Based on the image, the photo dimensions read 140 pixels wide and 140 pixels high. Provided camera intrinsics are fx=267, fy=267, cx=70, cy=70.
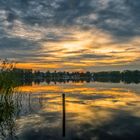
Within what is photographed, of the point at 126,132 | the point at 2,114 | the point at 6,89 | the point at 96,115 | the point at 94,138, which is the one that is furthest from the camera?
the point at 96,115

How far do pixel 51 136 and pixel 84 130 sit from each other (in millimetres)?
3392

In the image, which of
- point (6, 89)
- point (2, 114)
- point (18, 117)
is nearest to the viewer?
point (6, 89)

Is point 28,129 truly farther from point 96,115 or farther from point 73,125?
point 96,115

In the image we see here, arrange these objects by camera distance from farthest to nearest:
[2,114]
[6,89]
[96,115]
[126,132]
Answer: [96,115], [2,114], [6,89], [126,132]

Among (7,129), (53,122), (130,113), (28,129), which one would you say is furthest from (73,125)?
(130,113)

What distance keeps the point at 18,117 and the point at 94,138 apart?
11.5 m

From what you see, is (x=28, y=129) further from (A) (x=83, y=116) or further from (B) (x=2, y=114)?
(A) (x=83, y=116)

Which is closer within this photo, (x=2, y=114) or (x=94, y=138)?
(x=94, y=138)

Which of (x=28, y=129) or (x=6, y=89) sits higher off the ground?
(x=6, y=89)

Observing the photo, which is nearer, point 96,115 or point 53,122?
point 53,122

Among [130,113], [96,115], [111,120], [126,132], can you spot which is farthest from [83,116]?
[126,132]

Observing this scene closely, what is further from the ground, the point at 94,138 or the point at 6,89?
the point at 6,89

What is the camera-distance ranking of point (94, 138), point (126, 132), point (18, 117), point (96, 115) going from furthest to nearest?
point (96, 115), point (18, 117), point (126, 132), point (94, 138)

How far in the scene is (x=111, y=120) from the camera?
28219mm
